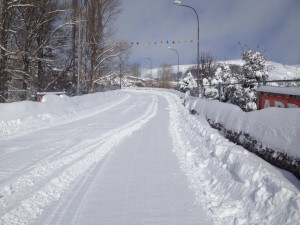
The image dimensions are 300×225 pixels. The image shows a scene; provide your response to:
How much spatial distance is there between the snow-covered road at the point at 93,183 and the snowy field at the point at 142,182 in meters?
0.02

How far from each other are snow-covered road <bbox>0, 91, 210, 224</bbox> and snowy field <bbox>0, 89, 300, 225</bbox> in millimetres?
15

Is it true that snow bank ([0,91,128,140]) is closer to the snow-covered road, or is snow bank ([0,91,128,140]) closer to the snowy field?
the snowy field

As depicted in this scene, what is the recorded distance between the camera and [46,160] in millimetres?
→ 8164

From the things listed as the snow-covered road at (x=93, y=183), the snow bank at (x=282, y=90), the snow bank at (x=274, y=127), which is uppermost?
the snow bank at (x=282, y=90)

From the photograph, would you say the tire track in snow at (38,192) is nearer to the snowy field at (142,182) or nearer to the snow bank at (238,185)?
the snowy field at (142,182)

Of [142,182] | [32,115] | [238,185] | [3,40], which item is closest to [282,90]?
[238,185]

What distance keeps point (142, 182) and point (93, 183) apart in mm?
921

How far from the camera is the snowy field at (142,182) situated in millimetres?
4957

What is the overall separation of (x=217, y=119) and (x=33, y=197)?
24.1 feet

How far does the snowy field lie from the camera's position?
496cm

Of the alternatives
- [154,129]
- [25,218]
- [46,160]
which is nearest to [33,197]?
[25,218]

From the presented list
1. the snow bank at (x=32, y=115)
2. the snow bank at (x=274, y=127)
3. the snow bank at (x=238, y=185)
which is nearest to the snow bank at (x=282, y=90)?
the snow bank at (x=274, y=127)

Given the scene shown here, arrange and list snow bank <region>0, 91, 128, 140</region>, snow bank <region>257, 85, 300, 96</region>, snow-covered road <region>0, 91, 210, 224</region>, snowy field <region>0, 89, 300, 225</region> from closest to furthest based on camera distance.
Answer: snowy field <region>0, 89, 300, 225</region> → snow-covered road <region>0, 91, 210, 224</region> → snow bank <region>257, 85, 300, 96</region> → snow bank <region>0, 91, 128, 140</region>

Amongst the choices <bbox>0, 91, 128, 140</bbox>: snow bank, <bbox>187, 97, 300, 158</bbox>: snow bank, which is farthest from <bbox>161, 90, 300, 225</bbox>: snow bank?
<bbox>0, 91, 128, 140</bbox>: snow bank
